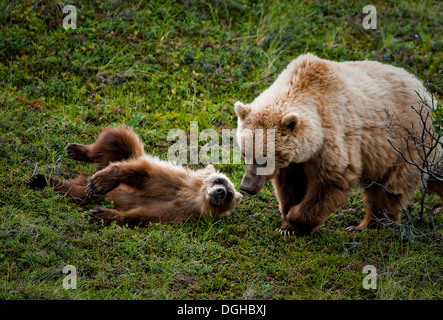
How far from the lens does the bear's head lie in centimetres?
530

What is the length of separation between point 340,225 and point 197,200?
6.52 feet

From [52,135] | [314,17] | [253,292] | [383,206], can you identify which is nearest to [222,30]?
[314,17]

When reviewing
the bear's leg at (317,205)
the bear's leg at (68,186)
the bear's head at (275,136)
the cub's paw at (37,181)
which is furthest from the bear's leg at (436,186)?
the cub's paw at (37,181)

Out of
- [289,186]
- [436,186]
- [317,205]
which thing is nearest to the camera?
[317,205]

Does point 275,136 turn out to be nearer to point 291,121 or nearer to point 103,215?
point 291,121

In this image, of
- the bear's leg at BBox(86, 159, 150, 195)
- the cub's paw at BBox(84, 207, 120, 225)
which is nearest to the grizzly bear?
the bear's leg at BBox(86, 159, 150, 195)

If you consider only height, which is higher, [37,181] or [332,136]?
[332,136]

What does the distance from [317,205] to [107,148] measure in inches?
105

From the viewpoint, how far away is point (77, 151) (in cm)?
620

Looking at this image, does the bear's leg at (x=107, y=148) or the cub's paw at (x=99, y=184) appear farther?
the bear's leg at (x=107, y=148)

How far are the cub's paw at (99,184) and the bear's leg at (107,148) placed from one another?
1.78 ft

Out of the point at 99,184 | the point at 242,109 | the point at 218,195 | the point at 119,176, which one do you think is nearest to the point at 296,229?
the point at 218,195

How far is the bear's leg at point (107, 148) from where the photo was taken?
6215 millimetres

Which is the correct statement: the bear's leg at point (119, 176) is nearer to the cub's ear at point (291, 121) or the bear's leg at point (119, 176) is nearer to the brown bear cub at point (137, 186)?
the brown bear cub at point (137, 186)
